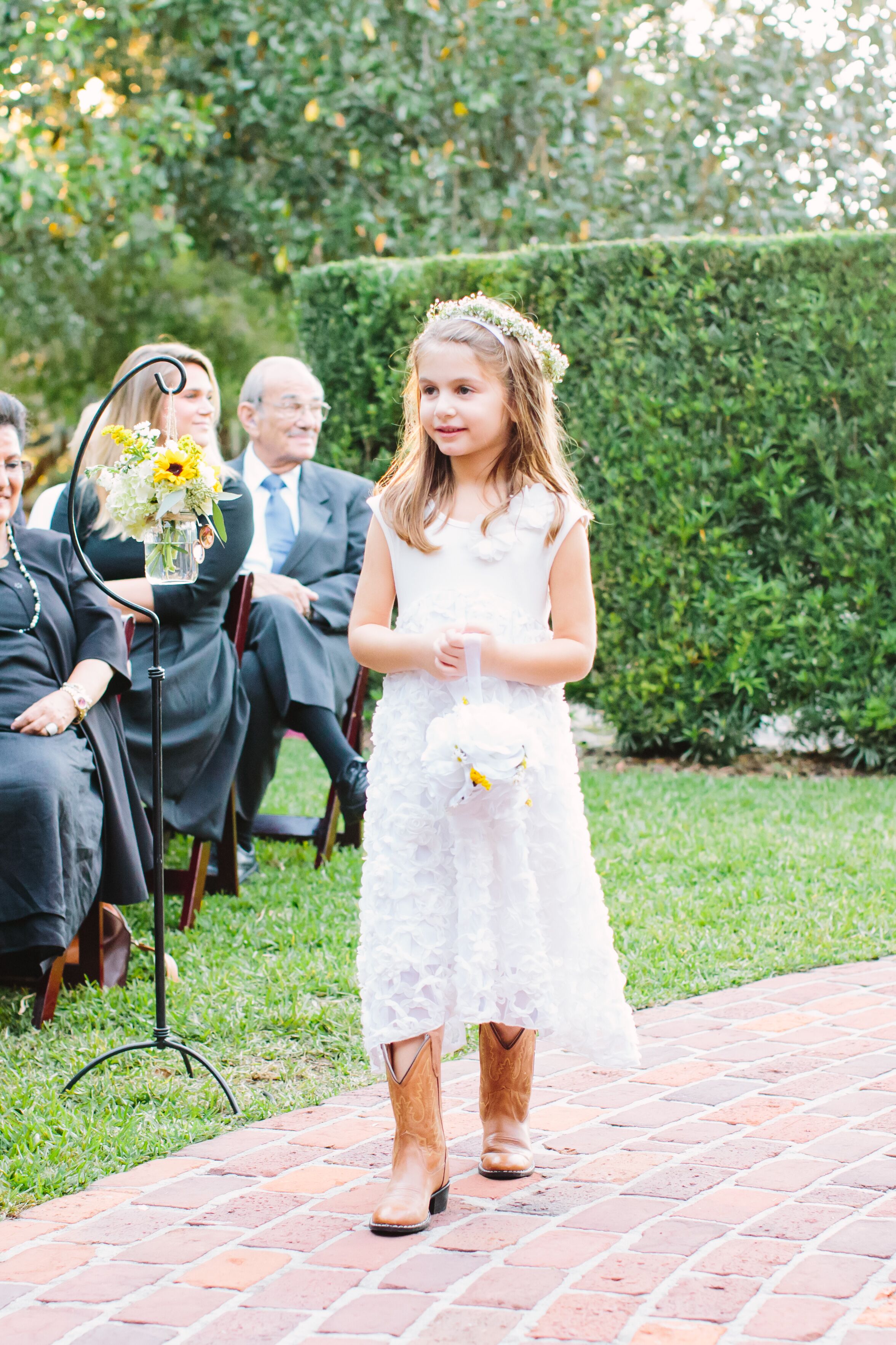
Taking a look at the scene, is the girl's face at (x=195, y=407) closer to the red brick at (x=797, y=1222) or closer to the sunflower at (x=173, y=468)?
the sunflower at (x=173, y=468)

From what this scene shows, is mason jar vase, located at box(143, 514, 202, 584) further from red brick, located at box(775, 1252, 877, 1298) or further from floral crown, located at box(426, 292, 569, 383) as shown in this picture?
red brick, located at box(775, 1252, 877, 1298)

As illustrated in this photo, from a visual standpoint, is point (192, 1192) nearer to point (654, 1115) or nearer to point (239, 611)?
point (654, 1115)

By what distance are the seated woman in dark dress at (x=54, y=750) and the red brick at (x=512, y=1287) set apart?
182 centimetres

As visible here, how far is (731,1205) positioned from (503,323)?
1.78m

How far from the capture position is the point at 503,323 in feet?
9.53

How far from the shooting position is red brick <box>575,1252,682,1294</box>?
2.35 metres

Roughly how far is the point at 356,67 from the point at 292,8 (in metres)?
0.75

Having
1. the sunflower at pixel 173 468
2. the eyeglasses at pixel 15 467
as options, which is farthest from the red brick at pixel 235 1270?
the eyeglasses at pixel 15 467

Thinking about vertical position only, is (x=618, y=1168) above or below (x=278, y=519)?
below

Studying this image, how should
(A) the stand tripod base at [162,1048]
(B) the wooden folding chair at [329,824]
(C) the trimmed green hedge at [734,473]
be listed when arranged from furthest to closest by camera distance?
(C) the trimmed green hedge at [734,473] → (B) the wooden folding chair at [329,824] → (A) the stand tripod base at [162,1048]

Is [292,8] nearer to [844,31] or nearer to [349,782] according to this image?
[844,31]

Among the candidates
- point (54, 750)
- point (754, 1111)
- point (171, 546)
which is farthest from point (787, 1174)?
point (54, 750)

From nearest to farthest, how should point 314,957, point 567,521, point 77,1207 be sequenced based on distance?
1. point 77,1207
2. point 567,521
3. point 314,957

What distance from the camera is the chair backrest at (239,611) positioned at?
17.5 feet
